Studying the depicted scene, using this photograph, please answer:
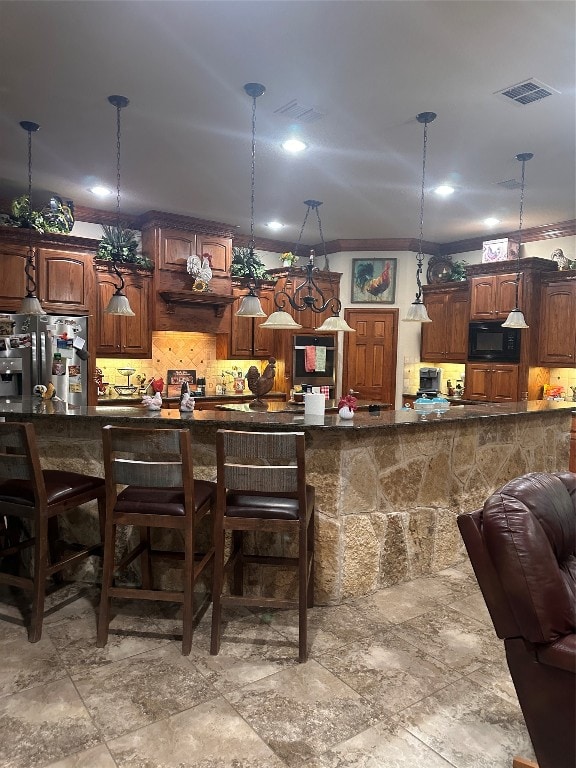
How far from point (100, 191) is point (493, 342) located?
4830 millimetres

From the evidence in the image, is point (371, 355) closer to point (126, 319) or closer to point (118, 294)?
point (126, 319)

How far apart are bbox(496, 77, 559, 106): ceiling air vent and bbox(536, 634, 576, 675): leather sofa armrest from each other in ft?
10.2

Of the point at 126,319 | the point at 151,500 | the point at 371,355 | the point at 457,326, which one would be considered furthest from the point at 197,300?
the point at 151,500

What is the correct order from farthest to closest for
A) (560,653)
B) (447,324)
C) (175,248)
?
(447,324) → (175,248) → (560,653)

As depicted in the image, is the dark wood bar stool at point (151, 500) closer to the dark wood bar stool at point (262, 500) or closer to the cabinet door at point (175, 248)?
the dark wood bar stool at point (262, 500)

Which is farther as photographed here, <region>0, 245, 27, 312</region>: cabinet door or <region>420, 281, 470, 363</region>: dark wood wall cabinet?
<region>420, 281, 470, 363</region>: dark wood wall cabinet

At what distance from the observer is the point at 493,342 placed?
6672 mm

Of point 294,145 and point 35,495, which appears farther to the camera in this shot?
point 294,145

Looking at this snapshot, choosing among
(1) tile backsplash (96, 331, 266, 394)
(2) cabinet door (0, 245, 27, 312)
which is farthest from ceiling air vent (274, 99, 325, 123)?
(1) tile backsplash (96, 331, 266, 394)

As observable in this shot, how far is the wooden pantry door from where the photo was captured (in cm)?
764

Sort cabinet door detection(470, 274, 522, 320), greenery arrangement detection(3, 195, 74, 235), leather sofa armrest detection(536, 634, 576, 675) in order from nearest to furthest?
1. leather sofa armrest detection(536, 634, 576, 675)
2. greenery arrangement detection(3, 195, 74, 235)
3. cabinet door detection(470, 274, 522, 320)

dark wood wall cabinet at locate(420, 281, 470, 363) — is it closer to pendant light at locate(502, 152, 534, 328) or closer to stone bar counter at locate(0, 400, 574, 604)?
pendant light at locate(502, 152, 534, 328)

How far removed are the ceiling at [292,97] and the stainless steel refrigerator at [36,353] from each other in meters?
1.39

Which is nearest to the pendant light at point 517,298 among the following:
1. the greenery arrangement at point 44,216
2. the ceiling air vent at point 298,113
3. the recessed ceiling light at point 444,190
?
the recessed ceiling light at point 444,190
